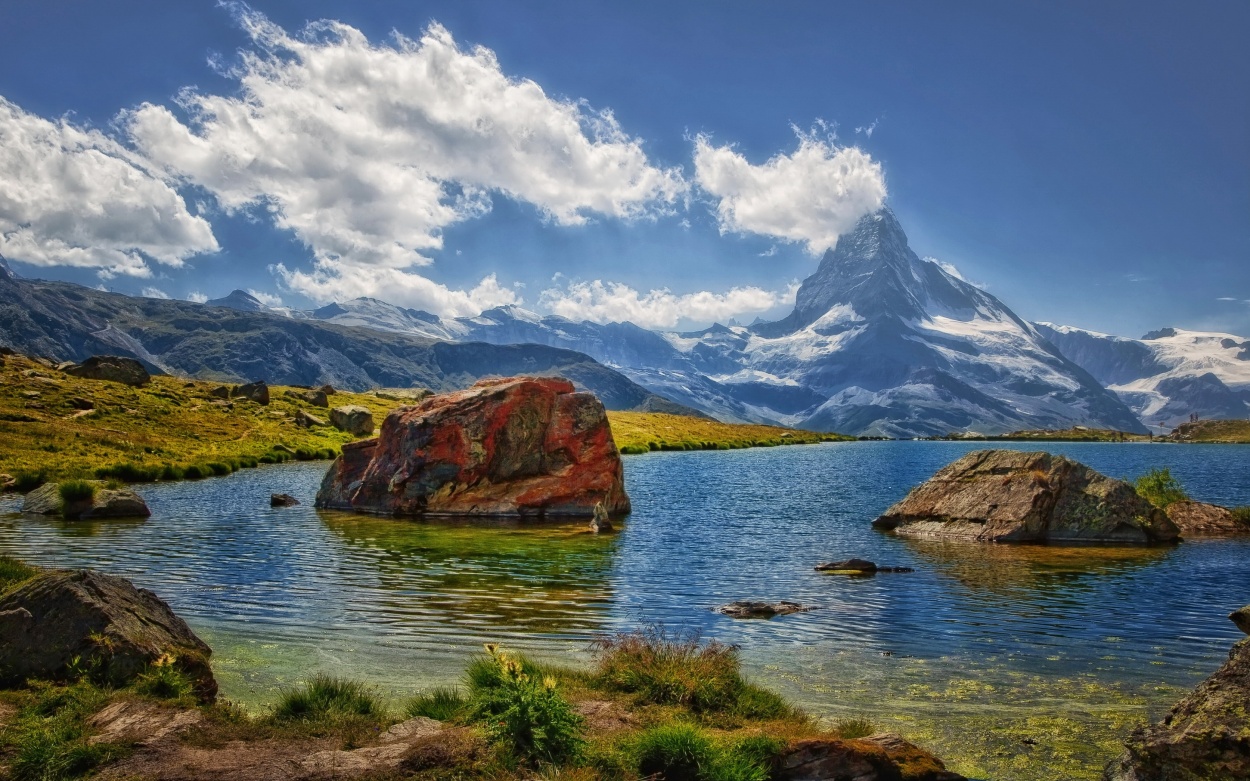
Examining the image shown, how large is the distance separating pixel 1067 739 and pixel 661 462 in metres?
103

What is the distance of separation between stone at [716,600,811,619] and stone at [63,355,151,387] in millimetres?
113635

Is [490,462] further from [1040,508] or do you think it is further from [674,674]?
[674,674]

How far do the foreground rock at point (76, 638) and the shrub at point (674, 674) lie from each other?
802 centimetres

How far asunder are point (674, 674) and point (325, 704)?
6.63 meters

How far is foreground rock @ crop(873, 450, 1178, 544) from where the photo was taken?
40750mm

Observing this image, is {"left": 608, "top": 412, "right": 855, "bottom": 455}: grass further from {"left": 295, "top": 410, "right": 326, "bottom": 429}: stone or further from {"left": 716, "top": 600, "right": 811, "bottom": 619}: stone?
{"left": 716, "top": 600, "right": 811, "bottom": 619}: stone

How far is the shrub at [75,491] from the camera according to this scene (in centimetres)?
4188

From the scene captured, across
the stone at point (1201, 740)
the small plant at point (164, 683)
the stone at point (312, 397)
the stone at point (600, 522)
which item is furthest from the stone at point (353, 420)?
the stone at point (1201, 740)

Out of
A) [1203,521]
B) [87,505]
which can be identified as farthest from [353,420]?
[1203,521]

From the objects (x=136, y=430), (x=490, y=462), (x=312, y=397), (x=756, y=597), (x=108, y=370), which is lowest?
(x=756, y=597)

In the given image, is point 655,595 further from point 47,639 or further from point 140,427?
point 140,427

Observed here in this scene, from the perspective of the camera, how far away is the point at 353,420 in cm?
11750

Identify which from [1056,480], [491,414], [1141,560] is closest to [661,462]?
[491,414]

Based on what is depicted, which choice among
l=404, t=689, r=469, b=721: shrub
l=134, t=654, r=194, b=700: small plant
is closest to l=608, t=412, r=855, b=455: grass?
l=404, t=689, r=469, b=721: shrub
